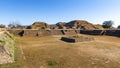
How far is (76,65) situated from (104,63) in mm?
1862

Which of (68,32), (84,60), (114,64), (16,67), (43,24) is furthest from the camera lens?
(43,24)

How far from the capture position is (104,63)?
8375 mm

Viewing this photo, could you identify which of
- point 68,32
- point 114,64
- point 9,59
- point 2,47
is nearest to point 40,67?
point 9,59

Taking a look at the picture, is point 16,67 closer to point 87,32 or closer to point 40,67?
point 40,67

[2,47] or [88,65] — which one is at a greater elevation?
[2,47]

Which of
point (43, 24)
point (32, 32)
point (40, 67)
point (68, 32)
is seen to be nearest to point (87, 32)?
point (68, 32)

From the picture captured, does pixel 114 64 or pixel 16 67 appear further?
pixel 114 64

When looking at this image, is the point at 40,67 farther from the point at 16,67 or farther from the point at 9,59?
the point at 9,59

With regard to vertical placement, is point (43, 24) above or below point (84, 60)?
above

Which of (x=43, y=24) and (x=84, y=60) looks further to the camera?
(x=43, y=24)

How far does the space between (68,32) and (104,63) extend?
25.5 metres

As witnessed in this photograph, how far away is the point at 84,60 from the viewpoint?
8992 mm

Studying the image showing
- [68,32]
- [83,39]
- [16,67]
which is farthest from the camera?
[68,32]

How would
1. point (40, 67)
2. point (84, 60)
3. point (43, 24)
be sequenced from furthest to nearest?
point (43, 24) → point (84, 60) → point (40, 67)
